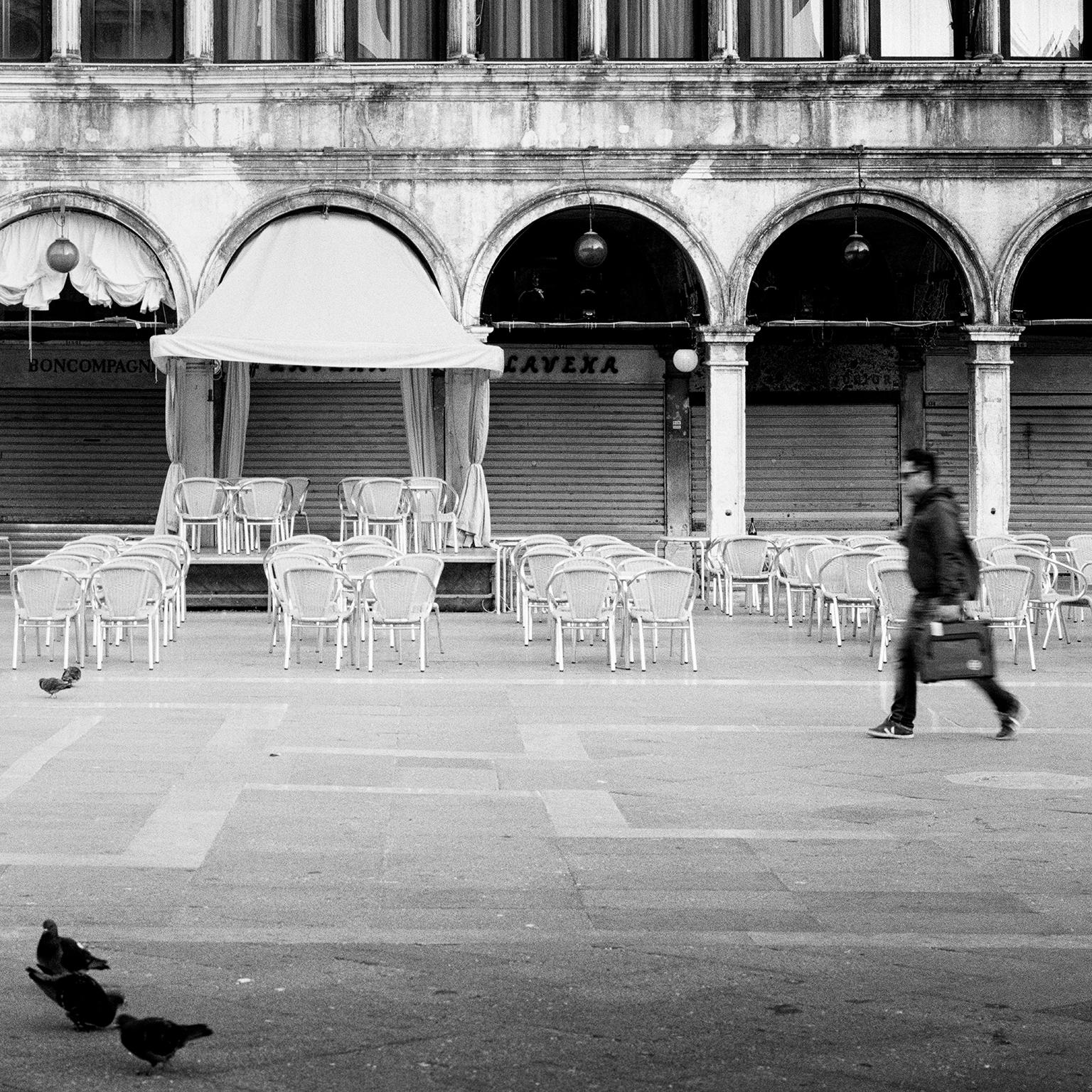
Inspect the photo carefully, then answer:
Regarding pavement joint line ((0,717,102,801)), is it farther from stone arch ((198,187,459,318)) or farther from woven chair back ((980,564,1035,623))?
stone arch ((198,187,459,318))

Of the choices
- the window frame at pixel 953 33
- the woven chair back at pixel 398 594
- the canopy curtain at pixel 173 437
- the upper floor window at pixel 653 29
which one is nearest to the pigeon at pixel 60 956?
the woven chair back at pixel 398 594

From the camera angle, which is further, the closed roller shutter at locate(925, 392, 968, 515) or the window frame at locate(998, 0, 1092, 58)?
the closed roller shutter at locate(925, 392, 968, 515)

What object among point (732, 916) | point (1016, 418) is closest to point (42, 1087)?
point (732, 916)

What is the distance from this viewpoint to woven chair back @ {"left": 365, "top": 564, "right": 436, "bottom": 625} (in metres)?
13.9

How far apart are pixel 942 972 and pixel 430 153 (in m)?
16.9

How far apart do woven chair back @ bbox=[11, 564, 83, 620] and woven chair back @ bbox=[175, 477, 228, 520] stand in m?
6.00

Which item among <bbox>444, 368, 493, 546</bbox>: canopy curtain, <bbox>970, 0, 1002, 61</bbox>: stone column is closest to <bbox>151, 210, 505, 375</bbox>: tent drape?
<bbox>444, 368, 493, 546</bbox>: canopy curtain

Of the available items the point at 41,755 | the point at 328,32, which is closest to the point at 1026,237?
the point at 328,32

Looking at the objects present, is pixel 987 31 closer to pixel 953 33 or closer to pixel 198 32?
pixel 953 33

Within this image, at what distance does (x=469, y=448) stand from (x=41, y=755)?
1142 centimetres

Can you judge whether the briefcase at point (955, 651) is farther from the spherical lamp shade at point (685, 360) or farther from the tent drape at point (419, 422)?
the spherical lamp shade at point (685, 360)

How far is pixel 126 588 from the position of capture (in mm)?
14055

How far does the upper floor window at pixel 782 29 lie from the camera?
2166 centimetres

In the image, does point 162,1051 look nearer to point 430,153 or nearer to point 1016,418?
point 430,153
